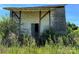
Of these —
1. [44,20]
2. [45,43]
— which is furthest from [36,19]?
[45,43]

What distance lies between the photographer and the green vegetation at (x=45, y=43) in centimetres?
768

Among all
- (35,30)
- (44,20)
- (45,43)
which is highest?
(44,20)

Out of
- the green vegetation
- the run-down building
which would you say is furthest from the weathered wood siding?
the green vegetation

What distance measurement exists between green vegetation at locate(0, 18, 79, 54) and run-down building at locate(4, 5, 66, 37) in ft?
0.41

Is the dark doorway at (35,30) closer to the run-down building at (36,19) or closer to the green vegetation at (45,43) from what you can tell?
the run-down building at (36,19)

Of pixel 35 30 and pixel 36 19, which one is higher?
pixel 36 19

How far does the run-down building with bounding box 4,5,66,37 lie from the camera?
25.3 ft

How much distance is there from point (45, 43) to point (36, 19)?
629 mm

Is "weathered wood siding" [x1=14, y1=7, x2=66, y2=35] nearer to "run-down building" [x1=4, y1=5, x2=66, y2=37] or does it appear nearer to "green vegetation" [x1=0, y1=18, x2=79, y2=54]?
"run-down building" [x1=4, y1=5, x2=66, y2=37]

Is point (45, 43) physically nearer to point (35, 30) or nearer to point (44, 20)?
point (35, 30)

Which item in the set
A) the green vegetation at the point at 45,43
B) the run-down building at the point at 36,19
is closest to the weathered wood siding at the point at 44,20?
the run-down building at the point at 36,19

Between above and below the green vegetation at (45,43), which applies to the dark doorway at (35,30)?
above

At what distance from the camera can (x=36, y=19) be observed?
771 cm

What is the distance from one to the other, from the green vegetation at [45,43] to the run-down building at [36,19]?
12 centimetres
